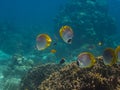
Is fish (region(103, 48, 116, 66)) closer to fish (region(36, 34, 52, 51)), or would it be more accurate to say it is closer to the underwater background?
fish (region(36, 34, 52, 51))

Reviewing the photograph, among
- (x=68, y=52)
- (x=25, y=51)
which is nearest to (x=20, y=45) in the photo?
(x=25, y=51)

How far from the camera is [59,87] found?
688cm

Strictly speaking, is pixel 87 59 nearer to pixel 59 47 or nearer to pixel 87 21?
pixel 59 47

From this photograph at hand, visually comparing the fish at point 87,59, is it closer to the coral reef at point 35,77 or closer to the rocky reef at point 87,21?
the coral reef at point 35,77

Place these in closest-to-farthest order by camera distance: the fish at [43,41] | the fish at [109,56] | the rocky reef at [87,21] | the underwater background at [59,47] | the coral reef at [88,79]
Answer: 1. the fish at [109,56]
2. the coral reef at [88,79]
3. the fish at [43,41]
4. the underwater background at [59,47]
5. the rocky reef at [87,21]

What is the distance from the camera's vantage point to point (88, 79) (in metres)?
6.52

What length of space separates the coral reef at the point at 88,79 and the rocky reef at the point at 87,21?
16.1 m

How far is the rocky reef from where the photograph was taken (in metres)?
24.0

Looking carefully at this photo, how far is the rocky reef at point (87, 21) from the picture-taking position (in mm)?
23953

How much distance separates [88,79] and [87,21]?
1885 centimetres

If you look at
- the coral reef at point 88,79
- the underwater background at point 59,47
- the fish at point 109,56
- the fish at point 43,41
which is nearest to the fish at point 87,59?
the fish at point 109,56

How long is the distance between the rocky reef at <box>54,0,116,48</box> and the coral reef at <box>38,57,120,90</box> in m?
16.1

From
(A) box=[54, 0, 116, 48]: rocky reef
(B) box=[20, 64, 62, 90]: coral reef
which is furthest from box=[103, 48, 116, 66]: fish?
(A) box=[54, 0, 116, 48]: rocky reef

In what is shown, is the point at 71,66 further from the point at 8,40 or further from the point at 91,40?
the point at 8,40
